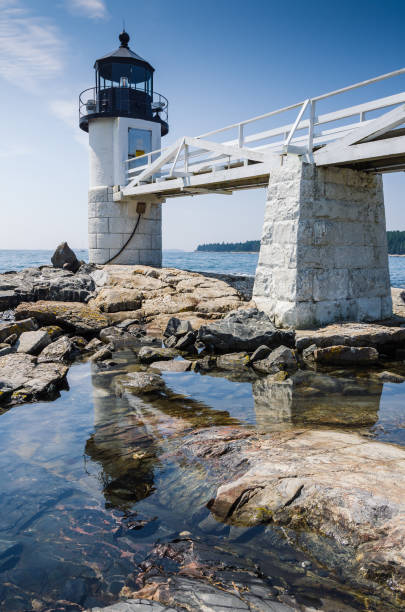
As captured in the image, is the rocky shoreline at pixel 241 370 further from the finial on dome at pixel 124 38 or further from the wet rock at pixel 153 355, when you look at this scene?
the finial on dome at pixel 124 38

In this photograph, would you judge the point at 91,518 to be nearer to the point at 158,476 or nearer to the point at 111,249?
the point at 158,476

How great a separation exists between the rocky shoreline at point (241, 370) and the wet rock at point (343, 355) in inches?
0.7

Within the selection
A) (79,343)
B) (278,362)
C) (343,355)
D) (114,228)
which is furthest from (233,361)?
(114,228)

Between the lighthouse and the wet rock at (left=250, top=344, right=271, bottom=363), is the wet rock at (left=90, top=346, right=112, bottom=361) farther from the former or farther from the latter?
the lighthouse

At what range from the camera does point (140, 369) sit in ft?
23.1

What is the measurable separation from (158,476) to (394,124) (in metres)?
6.41

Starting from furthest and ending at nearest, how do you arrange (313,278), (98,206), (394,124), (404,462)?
(98,206)
(313,278)
(394,124)
(404,462)

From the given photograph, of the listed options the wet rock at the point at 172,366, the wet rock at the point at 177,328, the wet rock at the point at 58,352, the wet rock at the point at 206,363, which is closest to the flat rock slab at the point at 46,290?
the wet rock at the point at 177,328

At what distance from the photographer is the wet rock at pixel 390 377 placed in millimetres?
6441

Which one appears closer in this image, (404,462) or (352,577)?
(352,577)

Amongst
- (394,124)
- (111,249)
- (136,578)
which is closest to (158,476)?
(136,578)

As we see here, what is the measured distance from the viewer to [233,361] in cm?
746

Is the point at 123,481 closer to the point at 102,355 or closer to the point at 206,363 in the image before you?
the point at 206,363

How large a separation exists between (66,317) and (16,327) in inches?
46.7
